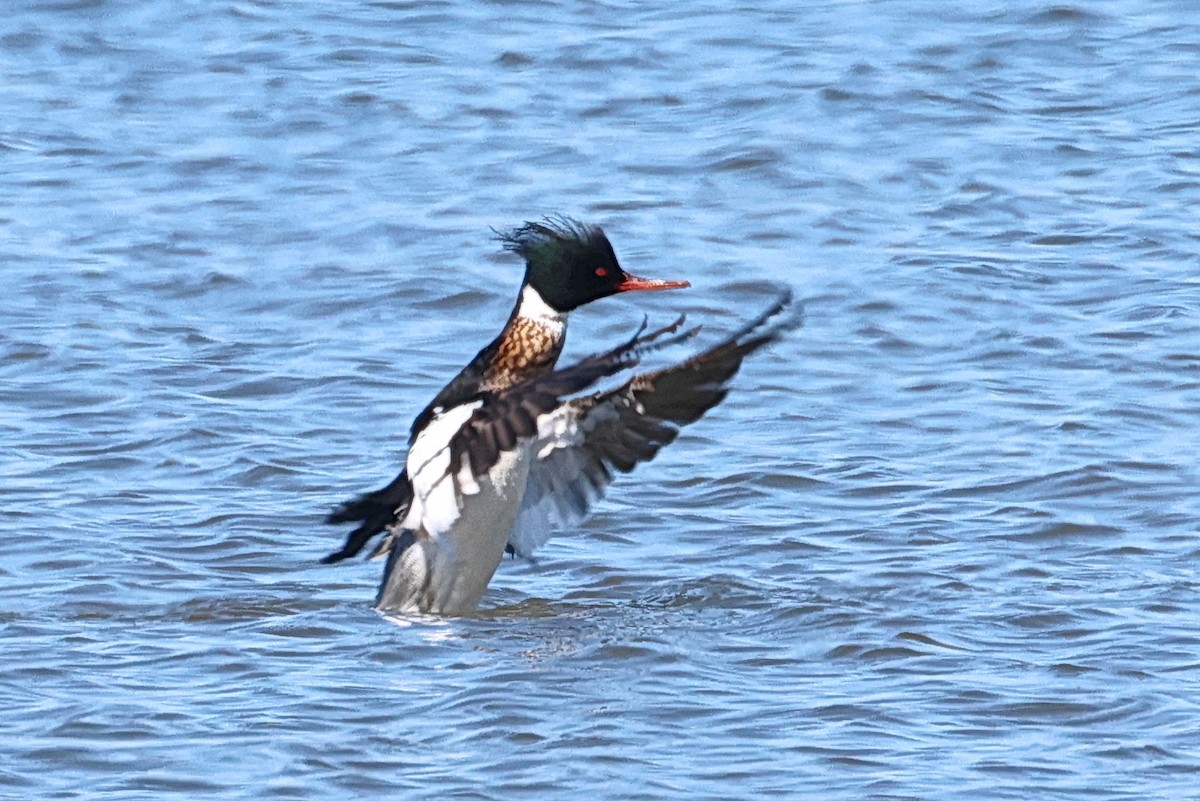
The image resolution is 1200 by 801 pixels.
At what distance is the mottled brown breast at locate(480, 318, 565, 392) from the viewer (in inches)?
312

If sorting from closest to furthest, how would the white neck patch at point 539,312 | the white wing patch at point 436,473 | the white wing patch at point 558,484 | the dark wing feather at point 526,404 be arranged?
the dark wing feather at point 526,404
the white wing patch at point 436,473
the white wing patch at point 558,484
the white neck patch at point 539,312

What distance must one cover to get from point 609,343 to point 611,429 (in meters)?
3.04

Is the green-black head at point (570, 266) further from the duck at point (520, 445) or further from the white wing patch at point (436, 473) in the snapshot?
the white wing patch at point (436, 473)

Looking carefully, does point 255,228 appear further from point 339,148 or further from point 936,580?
point 936,580

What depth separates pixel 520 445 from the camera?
24.3 ft

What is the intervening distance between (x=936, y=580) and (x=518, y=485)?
1.45m

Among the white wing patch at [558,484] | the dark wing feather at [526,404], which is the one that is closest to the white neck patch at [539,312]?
the white wing patch at [558,484]

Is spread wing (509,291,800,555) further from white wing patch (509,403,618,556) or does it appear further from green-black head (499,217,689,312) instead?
green-black head (499,217,689,312)

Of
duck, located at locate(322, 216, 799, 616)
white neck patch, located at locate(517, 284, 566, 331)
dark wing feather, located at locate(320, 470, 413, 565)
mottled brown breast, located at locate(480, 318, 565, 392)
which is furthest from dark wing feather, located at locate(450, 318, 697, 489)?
white neck patch, located at locate(517, 284, 566, 331)

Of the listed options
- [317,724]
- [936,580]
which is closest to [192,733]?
[317,724]

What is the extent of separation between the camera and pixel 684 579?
8031 mm

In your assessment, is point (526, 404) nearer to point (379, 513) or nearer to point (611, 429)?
point (611, 429)

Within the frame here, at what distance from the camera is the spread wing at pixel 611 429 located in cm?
706

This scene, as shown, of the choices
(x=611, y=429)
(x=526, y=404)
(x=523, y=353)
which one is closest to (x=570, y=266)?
(x=523, y=353)
